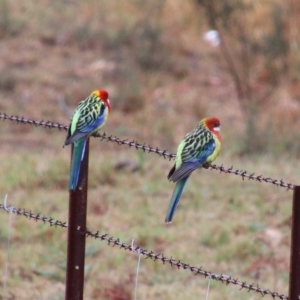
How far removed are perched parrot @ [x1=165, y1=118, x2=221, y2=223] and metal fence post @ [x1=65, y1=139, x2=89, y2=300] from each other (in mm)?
359

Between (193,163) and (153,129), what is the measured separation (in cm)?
707

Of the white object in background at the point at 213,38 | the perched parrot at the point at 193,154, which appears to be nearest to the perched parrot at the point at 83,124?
the perched parrot at the point at 193,154

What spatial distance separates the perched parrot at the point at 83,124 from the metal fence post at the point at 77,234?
1.3 inches

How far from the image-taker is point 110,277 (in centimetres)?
611

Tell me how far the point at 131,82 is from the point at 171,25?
304cm

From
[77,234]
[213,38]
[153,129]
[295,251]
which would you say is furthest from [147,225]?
[213,38]

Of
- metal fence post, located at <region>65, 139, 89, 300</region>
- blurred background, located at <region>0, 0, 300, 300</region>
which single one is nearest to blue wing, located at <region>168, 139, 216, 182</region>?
metal fence post, located at <region>65, 139, 89, 300</region>

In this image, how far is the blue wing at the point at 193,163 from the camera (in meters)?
3.82

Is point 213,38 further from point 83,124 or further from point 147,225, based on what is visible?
point 83,124

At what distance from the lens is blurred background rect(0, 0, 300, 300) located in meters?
6.62

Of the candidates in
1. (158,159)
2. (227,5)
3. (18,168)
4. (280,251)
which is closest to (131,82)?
(227,5)

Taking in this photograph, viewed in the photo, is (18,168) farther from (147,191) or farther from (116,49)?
(116,49)

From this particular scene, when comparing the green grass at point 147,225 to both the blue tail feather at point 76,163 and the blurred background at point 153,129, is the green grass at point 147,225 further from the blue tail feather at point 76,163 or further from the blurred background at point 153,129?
the blue tail feather at point 76,163

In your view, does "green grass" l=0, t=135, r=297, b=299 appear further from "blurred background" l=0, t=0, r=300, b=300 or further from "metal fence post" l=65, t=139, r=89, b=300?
"metal fence post" l=65, t=139, r=89, b=300
